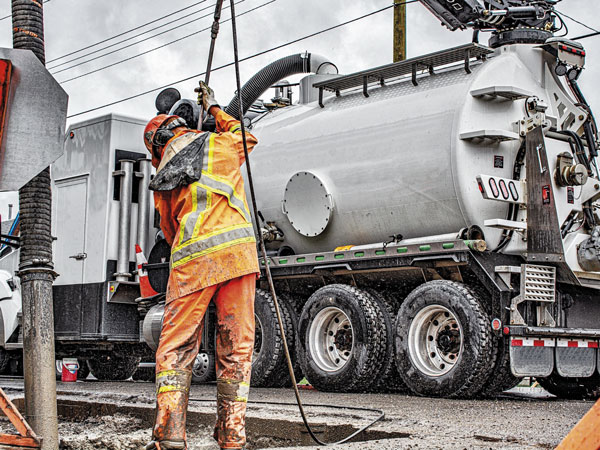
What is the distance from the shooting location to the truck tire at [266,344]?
9.69 meters

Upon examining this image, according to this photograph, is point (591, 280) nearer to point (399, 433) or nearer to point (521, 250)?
point (521, 250)

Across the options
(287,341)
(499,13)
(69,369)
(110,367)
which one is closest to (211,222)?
(287,341)

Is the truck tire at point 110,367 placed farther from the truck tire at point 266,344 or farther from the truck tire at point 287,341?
the truck tire at point 287,341

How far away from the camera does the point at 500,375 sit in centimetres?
824

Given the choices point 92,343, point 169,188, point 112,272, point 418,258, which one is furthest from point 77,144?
point 169,188

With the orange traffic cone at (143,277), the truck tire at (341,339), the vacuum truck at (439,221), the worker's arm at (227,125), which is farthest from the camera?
the orange traffic cone at (143,277)

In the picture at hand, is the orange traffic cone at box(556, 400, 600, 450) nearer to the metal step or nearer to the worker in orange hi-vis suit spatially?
the worker in orange hi-vis suit

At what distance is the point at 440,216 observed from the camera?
8672 mm

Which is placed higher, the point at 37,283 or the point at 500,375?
the point at 37,283

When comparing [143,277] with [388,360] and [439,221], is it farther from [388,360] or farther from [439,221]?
[439,221]

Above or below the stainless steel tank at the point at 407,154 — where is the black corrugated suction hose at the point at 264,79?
above

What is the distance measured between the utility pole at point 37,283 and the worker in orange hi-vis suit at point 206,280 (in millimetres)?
582

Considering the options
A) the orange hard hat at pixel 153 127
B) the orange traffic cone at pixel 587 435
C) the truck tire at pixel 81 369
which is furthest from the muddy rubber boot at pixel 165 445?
the truck tire at pixel 81 369

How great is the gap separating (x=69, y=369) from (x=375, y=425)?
23.8 ft
